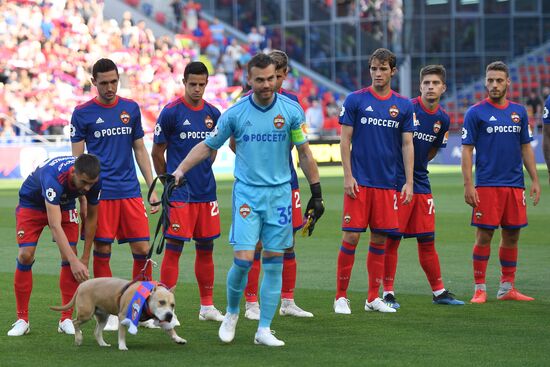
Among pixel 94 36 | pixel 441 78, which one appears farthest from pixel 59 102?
pixel 441 78

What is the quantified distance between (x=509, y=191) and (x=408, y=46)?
33059 millimetres

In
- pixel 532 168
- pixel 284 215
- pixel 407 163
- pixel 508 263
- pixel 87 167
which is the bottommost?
pixel 508 263

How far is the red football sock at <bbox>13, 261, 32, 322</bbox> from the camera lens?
8148 millimetres

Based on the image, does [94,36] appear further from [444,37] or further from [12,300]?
[12,300]

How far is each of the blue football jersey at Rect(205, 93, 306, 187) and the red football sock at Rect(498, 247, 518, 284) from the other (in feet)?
10.2

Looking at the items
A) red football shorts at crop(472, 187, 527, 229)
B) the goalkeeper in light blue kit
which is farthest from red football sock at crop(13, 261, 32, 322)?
red football shorts at crop(472, 187, 527, 229)

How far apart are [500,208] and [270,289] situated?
3.13m

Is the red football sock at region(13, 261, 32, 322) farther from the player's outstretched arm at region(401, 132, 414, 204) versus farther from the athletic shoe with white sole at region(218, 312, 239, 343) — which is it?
the player's outstretched arm at region(401, 132, 414, 204)

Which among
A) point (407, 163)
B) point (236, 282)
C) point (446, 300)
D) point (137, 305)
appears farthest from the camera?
point (446, 300)

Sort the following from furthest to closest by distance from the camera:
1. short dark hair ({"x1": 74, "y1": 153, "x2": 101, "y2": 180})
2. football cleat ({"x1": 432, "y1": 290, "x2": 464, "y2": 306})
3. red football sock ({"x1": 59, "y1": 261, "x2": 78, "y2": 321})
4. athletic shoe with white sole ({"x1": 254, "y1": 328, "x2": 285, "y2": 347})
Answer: football cleat ({"x1": 432, "y1": 290, "x2": 464, "y2": 306}) < red football sock ({"x1": 59, "y1": 261, "x2": 78, "y2": 321}) < athletic shoe with white sole ({"x1": 254, "y1": 328, "x2": 285, "y2": 347}) < short dark hair ({"x1": 74, "y1": 153, "x2": 101, "y2": 180})

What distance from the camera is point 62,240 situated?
760 centimetres

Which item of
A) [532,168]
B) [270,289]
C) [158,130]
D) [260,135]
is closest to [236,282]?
[270,289]

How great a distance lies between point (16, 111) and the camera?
100 feet

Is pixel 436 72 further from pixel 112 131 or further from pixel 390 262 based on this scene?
pixel 112 131
